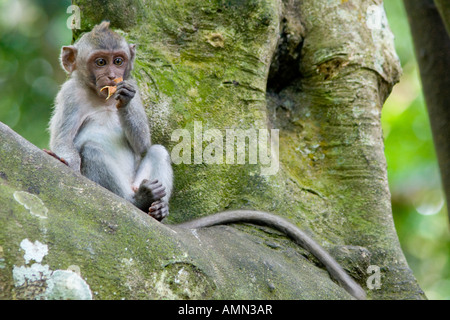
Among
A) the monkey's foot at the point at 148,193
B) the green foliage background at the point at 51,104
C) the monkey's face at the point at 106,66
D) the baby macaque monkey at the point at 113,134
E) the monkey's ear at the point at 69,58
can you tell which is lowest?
the monkey's foot at the point at 148,193

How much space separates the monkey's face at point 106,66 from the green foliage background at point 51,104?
15.5 ft

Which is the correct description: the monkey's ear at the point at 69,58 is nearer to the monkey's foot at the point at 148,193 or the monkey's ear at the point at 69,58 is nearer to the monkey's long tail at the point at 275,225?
the monkey's foot at the point at 148,193

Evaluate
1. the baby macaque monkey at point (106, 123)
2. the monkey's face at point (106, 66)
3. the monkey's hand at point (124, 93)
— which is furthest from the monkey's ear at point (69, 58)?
the monkey's hand at point (124, 93)

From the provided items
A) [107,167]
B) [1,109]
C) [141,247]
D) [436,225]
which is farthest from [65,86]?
[436,225]

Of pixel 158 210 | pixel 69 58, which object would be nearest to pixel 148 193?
pixel 158 210

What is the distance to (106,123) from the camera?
4.34 m

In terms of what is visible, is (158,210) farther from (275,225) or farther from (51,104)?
(51,104)

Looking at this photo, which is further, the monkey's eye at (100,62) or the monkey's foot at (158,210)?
the monkey's eye at (100,62)

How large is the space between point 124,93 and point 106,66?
357 millimetres

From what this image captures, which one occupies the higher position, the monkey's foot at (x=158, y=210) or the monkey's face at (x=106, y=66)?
the monkey's face at (x=106, y=66)

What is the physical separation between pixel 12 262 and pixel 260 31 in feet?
9.09

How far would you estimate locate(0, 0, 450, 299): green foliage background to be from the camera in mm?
8969

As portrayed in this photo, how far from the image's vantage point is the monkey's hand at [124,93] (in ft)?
13.2
